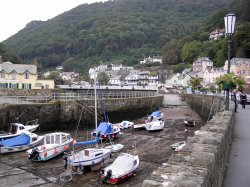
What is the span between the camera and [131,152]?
19.1m

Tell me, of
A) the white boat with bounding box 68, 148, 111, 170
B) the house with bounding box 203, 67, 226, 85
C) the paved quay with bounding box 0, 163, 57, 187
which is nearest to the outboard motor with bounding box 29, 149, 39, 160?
the paved quay with bounding box 0, 163, 57, 187

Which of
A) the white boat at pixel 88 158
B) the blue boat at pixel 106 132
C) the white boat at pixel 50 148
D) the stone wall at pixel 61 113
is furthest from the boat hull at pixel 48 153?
the stone wall at pixel 61 113

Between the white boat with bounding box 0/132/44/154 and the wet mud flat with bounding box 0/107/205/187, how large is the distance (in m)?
0.46

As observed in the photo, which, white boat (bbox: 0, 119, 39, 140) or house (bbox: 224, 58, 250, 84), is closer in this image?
white boat (bbox: 0, 119, 39, 140)

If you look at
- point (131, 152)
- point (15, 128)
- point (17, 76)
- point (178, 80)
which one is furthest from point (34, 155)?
point (178, 80)

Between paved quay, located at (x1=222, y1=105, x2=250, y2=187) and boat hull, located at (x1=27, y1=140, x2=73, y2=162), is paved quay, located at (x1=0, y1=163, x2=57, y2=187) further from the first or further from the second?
paved quay, located at (x1=222, y1=105, x2=250, y2=187)

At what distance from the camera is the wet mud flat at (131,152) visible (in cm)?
1396

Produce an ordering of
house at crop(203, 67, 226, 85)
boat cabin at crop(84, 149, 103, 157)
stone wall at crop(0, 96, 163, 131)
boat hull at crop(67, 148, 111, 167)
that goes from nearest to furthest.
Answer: boat hull at crop(67, 148, 111, 167), boat cabin at crop(84, 149, 103, 157), stone wall at crop(0, 96, 163, 131), house at crop(203, 67, 226, 85)

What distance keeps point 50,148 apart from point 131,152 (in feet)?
17.9

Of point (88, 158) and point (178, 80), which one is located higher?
point (178, 80)

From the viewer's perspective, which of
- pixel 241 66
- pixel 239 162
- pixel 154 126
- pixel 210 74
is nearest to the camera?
pixel 239 162

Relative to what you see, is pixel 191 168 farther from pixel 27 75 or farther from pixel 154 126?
pixel 27 75

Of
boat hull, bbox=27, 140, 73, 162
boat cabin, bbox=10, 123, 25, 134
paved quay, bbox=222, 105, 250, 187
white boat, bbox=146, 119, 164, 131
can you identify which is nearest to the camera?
paved quay, bbox=222, 105, 250, 187

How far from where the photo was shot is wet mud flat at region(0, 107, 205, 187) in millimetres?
13962
